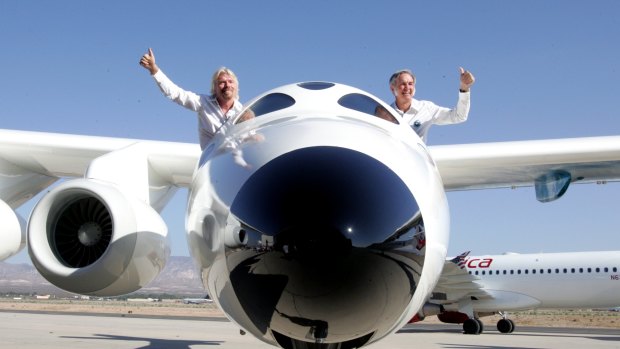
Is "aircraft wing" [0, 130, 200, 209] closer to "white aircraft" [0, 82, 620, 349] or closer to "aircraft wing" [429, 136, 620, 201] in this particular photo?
"white aircraft" [0, 82, 620, 349]

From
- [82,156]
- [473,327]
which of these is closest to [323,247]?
[82,156]

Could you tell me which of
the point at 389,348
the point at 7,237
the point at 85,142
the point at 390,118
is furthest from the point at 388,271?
the point at 389,348

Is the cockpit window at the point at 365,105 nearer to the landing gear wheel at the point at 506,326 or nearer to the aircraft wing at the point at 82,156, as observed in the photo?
the aircraft wing at the point at 82,156

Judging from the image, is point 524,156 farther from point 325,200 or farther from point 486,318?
point 486,318

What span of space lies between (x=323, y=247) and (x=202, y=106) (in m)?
2.91

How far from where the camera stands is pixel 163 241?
621cm

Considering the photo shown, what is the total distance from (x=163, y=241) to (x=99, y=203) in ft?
2.17

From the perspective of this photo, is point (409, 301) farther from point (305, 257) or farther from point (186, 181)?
point (186, 181)

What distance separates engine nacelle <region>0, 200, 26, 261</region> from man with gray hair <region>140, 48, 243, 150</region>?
1.95m

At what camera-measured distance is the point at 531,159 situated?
7125 millimetres

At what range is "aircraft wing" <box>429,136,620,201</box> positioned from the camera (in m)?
7.01

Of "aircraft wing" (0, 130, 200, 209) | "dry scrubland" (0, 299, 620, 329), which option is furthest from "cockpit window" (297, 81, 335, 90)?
"dry scrubland" (0, 299, 620, 329)

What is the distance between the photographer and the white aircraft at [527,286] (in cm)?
2778

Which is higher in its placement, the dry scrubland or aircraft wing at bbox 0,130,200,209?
the dry scrubland
